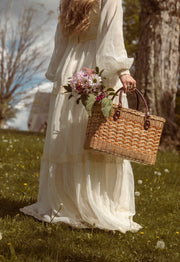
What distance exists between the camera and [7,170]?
20.3 ft

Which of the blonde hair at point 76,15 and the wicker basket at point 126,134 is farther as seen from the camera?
the blonde hair at point 76,15

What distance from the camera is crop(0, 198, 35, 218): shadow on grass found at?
3.97 metres

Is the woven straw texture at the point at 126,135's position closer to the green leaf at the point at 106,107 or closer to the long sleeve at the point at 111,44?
the green leaf at the point at 106,107

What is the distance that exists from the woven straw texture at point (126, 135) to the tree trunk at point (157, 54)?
6.23 meters

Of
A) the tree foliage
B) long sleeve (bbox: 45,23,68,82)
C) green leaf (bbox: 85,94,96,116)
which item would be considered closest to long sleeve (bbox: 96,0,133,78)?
green leaf (bbox: 85,94,96,116)

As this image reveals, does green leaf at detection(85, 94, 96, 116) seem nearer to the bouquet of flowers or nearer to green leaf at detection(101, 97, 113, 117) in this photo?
the bouquet of flowers

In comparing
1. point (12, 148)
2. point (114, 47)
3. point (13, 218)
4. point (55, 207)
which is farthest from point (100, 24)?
point (12, 148)

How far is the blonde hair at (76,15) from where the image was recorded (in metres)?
3.49

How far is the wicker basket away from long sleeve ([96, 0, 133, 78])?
1.31 ft

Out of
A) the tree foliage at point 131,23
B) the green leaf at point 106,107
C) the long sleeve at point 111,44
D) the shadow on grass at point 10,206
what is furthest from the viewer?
the tree foliage at point 131,23

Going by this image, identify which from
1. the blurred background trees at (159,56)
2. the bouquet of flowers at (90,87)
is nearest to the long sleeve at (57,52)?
the bouquet of flowers at (90,87)

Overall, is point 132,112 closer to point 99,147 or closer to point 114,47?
point 99,147

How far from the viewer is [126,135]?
317 centimetres

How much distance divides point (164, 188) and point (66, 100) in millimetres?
2892
